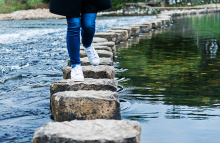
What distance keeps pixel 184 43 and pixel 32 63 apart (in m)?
3.47

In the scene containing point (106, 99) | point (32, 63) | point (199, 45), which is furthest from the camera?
point (199, 45)

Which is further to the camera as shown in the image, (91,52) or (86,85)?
(91,52)

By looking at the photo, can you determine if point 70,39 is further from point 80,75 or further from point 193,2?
point 193,2

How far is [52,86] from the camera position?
2855mm

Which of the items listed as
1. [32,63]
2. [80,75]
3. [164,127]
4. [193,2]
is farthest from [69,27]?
[193,2]

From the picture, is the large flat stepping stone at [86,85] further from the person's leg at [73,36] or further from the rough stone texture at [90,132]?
the rough stone texture at [90,132]

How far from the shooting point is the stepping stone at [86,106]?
92.6 inches

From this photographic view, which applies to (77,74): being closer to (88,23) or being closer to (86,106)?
(88,23)

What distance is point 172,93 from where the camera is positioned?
3346 millimetres

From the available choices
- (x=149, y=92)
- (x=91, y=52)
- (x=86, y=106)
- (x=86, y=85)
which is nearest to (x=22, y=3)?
(x=91, y=52)

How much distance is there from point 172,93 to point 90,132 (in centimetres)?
170

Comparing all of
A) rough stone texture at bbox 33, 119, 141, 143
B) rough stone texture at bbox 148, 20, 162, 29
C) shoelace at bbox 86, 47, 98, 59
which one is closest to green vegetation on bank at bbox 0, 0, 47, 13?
rough stone texture at bbox 148, 20, 162, 29

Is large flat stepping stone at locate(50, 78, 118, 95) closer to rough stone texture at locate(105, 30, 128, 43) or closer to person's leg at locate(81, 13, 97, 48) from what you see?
person's leg at locate(81, 13, 97, 48)

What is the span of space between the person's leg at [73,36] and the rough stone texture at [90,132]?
1104 millimetres
